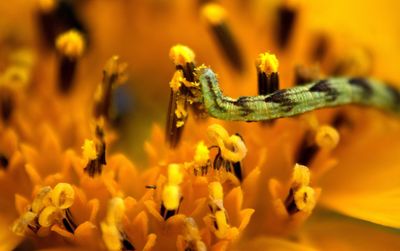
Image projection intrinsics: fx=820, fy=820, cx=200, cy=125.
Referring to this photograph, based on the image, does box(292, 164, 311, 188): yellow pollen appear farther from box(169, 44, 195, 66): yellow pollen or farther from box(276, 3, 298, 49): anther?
box(276, 3, 298, 49): anther

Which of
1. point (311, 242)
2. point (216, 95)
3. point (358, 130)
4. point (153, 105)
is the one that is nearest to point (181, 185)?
point (216, 95)

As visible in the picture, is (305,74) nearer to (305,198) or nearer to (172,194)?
(305,198)

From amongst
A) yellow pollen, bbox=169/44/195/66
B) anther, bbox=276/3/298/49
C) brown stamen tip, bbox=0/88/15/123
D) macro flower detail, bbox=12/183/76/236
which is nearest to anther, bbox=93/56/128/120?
yellow pollen, bbox=169/44/195/66

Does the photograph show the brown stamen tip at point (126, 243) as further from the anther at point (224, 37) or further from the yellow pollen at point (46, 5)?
the yellow pollen at point (46, 5)

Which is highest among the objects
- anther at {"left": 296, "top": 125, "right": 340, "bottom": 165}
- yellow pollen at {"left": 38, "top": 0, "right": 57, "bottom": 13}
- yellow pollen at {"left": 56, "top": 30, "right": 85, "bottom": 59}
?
yellow pollen at {"left": 38, "top": 0, "right": 57, "bottom": 13}

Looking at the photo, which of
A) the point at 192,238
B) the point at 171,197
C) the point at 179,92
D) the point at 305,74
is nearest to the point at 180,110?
the point at 179,92

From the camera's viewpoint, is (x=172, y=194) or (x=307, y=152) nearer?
(x=172, y=194)
